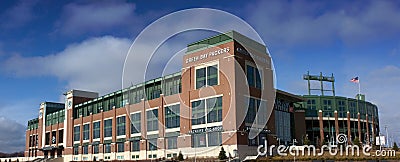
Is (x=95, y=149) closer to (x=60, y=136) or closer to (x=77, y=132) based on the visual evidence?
(x=77, y=132)

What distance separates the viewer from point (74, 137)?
108 m

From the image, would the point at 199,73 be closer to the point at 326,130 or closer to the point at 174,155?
the point at 174,155

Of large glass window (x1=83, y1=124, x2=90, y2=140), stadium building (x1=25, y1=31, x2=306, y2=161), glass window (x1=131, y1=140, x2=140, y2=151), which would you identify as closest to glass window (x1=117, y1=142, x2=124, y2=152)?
stadium building (x1=25, y1=31, x2=306, y2=161)

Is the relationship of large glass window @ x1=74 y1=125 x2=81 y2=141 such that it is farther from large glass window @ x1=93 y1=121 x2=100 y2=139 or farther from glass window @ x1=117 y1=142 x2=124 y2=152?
glass window @ x1=117 y1=142 x2=124 y2=152

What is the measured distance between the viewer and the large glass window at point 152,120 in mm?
78781

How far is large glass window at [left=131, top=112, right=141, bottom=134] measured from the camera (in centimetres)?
8312

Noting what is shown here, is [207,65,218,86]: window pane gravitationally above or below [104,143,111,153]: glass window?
above

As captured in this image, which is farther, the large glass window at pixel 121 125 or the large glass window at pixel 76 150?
the large glass window at pixel 76 150

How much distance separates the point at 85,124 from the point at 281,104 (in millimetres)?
48424

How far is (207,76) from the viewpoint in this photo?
2724 inches

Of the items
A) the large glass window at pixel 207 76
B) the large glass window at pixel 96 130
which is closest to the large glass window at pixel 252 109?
the large glass window at pixel 207 76

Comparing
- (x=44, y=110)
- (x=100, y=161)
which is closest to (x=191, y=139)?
(x=100, y=161)

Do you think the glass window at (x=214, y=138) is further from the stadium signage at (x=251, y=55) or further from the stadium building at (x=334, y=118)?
the stadium building at (x=334, y=118)

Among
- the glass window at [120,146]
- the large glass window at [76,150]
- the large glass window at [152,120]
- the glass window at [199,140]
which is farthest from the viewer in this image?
the large glass window at [76,150]
